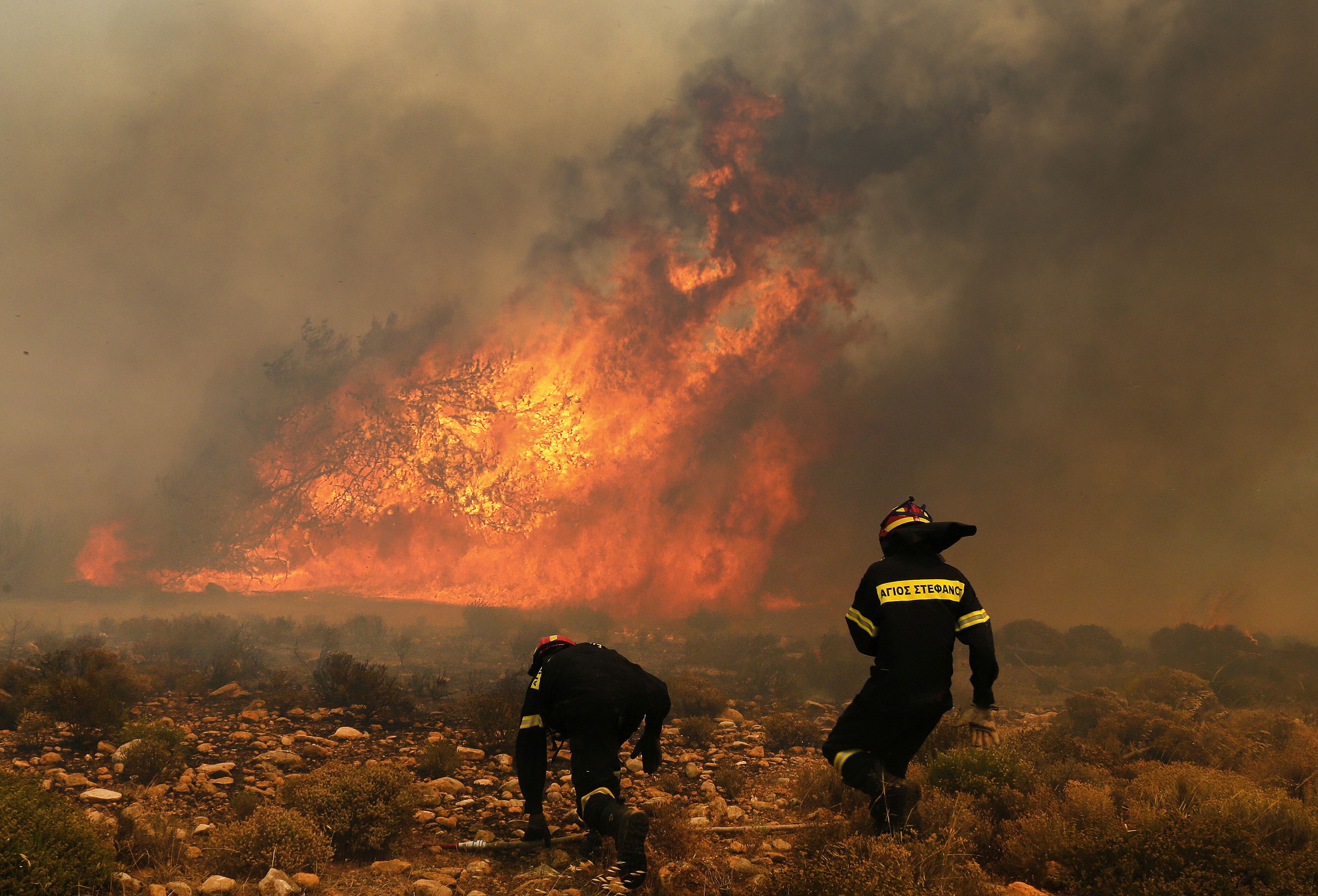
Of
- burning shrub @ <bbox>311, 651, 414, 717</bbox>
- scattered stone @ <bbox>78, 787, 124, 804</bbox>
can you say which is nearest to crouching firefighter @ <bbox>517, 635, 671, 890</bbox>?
scattered stone @ <bbox>78, 787, 124, 804</bbox>

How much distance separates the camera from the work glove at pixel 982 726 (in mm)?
5180

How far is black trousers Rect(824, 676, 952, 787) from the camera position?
194 inches

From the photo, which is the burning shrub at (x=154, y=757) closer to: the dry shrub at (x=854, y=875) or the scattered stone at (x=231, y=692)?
→ the scattered stone at (x=231, y=692)

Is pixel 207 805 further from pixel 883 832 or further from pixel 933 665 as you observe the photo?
pixel 933 665

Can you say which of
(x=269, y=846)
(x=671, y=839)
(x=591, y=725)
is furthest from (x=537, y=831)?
(x=269, y=846)

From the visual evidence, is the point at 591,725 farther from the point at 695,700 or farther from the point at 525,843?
the point at 695,700

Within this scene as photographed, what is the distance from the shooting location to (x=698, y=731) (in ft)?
36.2

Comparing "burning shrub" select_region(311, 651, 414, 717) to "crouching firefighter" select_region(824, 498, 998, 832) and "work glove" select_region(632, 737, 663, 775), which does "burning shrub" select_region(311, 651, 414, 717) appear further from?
"crouching firefighter" select_region(824, 498, 998, 832)

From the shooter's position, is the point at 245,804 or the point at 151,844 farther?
the point at 245,804

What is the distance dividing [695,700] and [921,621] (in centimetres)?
967

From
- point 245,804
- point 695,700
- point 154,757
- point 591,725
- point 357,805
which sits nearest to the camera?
point 591,725

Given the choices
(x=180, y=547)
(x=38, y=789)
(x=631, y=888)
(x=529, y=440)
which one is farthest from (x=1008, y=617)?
(x=180, y=547)

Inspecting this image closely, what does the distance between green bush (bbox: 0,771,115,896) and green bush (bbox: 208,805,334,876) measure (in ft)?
2.50

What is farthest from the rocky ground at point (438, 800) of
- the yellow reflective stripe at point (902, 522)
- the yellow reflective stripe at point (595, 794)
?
the yellow reflective stripe at point (902, 522)
